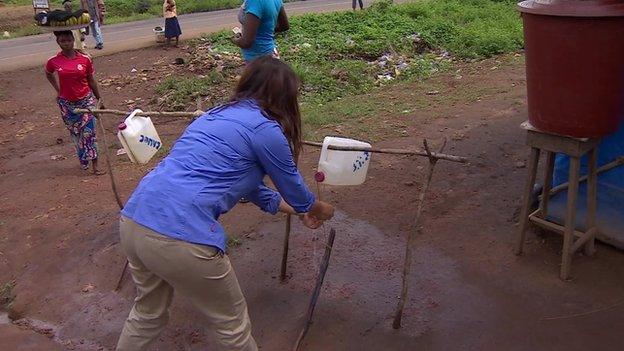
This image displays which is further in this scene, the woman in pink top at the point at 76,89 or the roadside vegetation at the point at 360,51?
the roadside vegetation at the point at 360,51

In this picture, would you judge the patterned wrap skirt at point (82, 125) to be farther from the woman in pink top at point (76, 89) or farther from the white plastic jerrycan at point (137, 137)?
the white plastic jerrycan at point (137, 137)

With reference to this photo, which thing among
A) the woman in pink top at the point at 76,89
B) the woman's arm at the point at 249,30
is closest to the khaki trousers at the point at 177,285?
the woman's arm at the point at 249,30

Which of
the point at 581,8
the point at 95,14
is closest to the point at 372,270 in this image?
the point at 581,8

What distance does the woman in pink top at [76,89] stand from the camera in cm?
554

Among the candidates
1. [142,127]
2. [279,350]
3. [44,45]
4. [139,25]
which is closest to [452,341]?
[279,350]

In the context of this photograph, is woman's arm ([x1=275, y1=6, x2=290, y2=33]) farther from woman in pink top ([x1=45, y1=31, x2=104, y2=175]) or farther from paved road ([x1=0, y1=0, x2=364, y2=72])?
paved road ([x1=0, y1=0, x2=364, y2=72])

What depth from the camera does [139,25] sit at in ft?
65.8

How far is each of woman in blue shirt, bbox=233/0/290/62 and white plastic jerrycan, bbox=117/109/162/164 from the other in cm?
123

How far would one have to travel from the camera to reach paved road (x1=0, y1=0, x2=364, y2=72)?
13.9 metres

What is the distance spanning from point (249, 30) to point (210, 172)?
2.54 meters

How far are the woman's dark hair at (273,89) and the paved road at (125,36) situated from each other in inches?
473

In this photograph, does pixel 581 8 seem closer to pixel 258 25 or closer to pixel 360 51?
pixel 258 25

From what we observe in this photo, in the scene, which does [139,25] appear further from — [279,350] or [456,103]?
[279,350]

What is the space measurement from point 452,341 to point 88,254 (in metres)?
2.65
